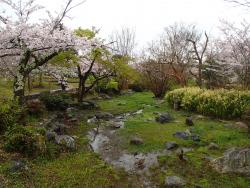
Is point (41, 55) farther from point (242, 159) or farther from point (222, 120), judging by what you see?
point (242, 159)

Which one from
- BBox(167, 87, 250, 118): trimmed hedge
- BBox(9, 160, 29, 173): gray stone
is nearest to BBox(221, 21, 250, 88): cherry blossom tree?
BBox(167, 87, 250, 118): trimmed hedge

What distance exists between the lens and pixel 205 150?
10188mm

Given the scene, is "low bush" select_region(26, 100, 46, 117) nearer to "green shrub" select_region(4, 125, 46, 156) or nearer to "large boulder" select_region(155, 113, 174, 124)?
"large boulder" select_region(155, 113, 174, 124)

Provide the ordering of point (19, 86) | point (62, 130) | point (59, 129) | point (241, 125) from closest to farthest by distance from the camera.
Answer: point (59, 129) < point (62, 130) < point (241, 125) < point (19, 86)

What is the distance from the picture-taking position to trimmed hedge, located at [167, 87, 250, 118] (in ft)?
49.2

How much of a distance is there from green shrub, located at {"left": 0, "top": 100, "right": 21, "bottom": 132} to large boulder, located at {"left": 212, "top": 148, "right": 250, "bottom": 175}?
7.08 meters

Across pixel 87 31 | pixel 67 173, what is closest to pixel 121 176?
pixel 67 173

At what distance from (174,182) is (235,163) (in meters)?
1.92

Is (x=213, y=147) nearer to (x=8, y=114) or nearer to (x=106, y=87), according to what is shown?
(x=8, y=114)

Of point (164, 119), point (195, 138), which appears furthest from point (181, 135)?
point (164, 119)

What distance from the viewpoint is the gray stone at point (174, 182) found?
766 cm

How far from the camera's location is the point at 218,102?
617 inches

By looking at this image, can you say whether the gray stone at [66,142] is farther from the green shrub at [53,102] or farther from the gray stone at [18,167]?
the green shrub at [53,102]

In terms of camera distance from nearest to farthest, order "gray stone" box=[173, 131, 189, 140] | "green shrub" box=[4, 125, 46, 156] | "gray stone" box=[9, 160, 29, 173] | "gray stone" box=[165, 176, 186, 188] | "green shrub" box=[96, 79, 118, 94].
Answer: "gray stone" box=[165, 176, 186, 188] < "gray stone" box=[9, 160, 29, 173] < "green shrub" box=[4, 125, 46, 156] < "gray stone" box=[173, 131, 189, 140] < "green shrub" box=[96, 79, 118, 94]
